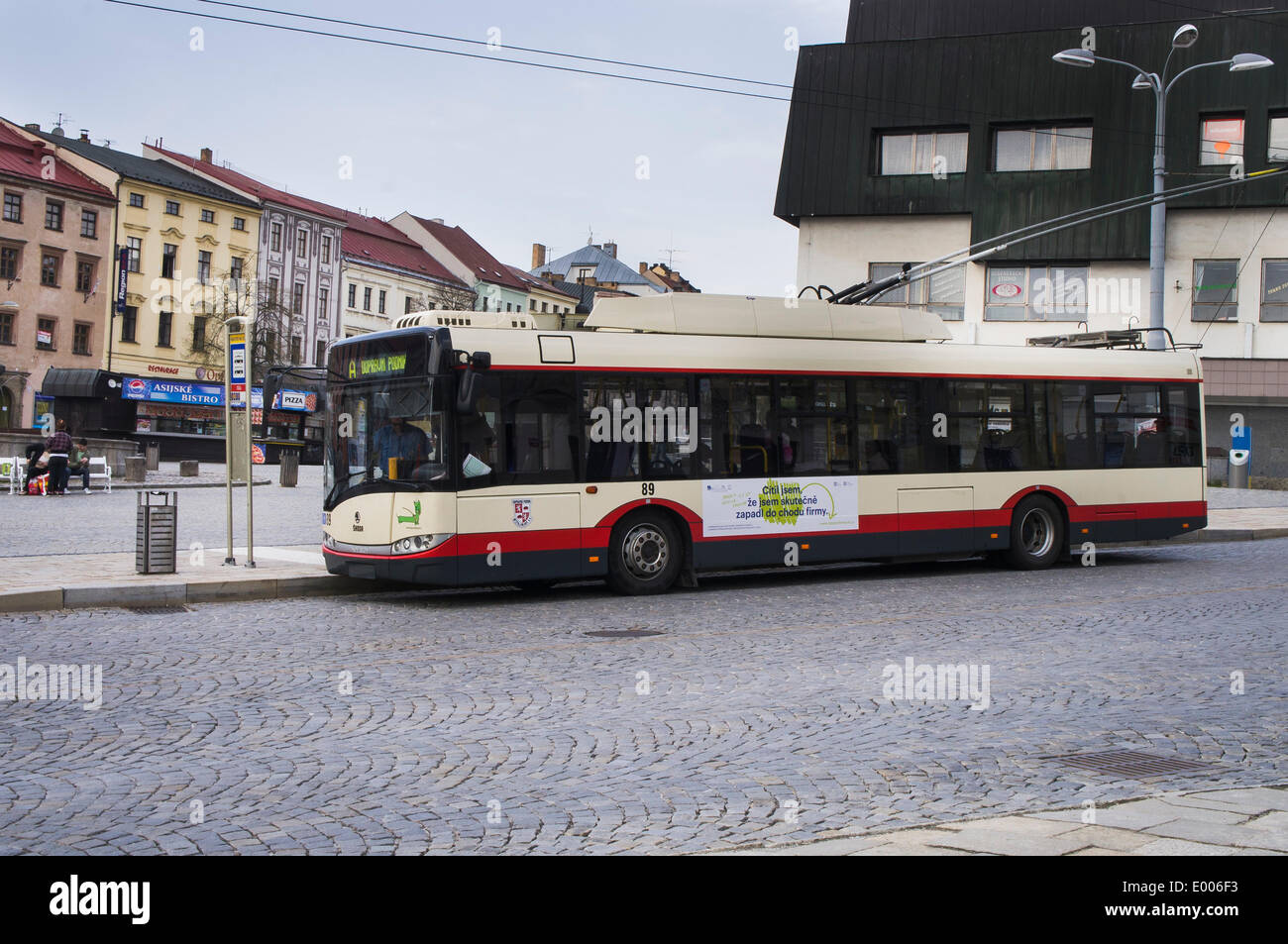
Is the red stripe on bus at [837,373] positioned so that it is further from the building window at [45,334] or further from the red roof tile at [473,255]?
the red roof tile at [473,255]

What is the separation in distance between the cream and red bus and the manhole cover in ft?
8.45

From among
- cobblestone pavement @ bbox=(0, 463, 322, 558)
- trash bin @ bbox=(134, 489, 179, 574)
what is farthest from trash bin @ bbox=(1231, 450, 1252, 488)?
trash bin @ bbox=(134, 489, 179, 574)

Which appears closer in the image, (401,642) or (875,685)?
(875,685)

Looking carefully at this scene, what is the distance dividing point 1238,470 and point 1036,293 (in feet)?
24.8

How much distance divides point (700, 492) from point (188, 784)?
10063mm

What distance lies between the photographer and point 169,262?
78.2 metres

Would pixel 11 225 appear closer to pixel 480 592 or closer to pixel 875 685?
pixel 480 592

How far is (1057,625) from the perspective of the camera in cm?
1267

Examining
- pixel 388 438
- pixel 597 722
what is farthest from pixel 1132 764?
pixel 388 438

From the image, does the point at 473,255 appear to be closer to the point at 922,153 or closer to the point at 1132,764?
the point at 922,153

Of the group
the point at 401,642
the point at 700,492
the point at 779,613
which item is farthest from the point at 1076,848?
the point at 700,492

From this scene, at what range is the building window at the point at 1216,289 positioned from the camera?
131ft

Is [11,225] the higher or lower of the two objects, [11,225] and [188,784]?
the higher
